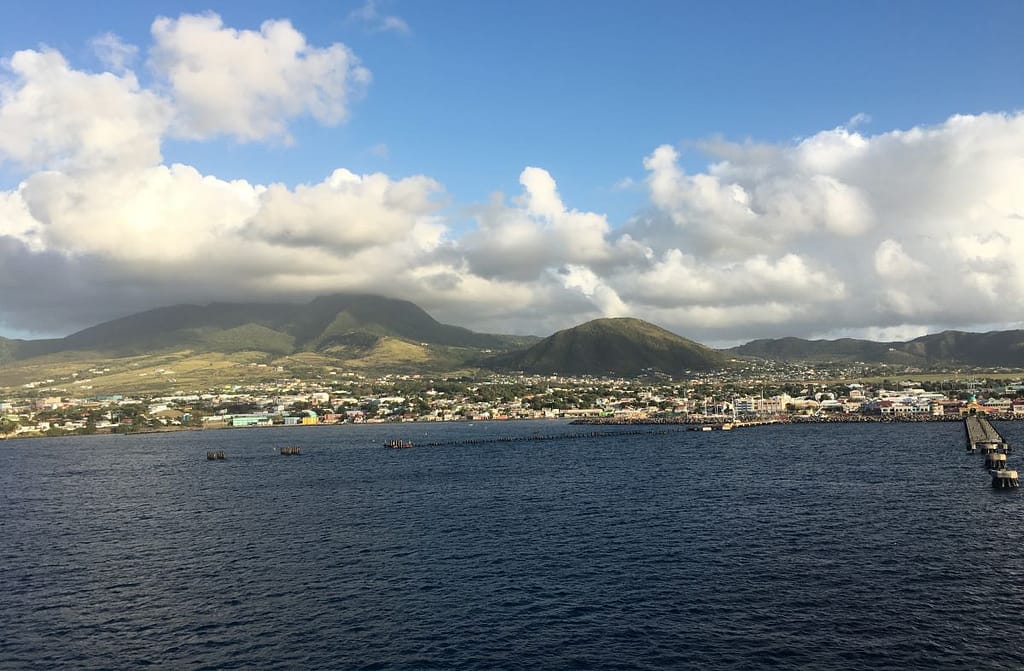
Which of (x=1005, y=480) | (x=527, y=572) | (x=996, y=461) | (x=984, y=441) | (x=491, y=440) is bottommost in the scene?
(x=491, y=440)

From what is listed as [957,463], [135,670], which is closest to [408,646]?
[135,670]

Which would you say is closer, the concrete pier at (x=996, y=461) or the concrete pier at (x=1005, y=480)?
the concrete pier at (x=1005, y=480)

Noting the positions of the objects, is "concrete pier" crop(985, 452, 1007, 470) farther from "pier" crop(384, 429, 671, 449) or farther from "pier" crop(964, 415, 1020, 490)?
"pier" crop(384, 429, 671, 449)

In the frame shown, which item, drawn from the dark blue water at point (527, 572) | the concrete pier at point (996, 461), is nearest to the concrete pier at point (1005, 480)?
the dark blue water at point (527, 572)

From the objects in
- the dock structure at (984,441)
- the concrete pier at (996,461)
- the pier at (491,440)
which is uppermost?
the concrete pier at (996,461)

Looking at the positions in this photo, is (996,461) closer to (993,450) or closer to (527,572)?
(993,450)

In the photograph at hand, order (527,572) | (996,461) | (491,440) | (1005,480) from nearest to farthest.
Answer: (527,572)
(1005,480)
(996,461)
(491,440)

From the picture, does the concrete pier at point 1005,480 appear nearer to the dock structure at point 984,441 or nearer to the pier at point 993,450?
the pier at point 993,450

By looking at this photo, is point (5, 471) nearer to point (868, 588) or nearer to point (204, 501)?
point (204, 501)

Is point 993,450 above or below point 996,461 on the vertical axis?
below

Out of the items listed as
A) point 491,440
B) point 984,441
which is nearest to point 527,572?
point 984,441
